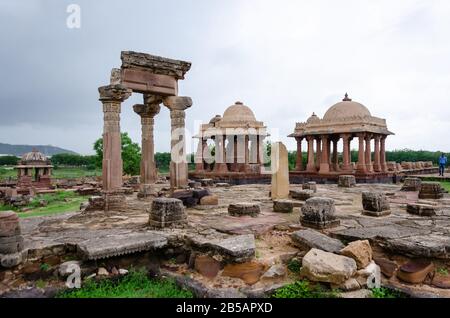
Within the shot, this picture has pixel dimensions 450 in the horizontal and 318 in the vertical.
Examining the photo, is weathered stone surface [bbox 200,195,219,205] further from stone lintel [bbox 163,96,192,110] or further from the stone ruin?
stone lintel [bbox 163,96,192,110]

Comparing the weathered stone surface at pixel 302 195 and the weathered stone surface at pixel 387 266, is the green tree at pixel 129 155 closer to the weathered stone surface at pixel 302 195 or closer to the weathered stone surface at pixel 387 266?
the weathered stone surface at pixel 302 195

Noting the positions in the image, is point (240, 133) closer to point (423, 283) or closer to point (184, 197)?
point (184, 197)

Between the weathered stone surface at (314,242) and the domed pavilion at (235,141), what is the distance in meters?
15.1

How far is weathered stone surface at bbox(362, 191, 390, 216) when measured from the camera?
641 centimetres

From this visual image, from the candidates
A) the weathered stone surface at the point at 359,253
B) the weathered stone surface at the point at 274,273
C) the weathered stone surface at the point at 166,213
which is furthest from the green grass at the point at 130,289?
the weathered stone surface at the point at 359,253


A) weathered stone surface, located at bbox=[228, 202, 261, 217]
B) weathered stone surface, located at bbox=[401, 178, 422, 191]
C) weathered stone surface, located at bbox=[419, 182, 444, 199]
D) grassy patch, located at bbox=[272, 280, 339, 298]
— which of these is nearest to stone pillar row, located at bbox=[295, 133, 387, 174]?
weathered stone surface, located at bbox=[401, 178, 422, 191]

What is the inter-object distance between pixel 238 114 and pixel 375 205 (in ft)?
51.3

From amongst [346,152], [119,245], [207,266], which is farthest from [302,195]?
[346,152]

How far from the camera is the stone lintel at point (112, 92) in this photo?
283 inches

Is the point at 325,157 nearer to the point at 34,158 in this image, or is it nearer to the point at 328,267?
the point at 328,267

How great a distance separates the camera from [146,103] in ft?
32.1
